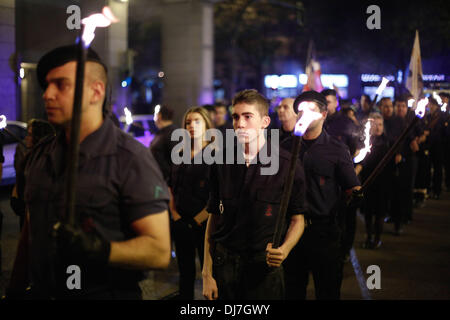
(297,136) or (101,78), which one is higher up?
(101,78)

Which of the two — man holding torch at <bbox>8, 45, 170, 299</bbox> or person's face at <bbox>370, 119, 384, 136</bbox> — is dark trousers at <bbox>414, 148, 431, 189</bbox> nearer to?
person's face at <bbox>370, 119, 384, 136</bbox>

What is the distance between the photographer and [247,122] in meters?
3.73

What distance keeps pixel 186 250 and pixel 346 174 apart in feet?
5.83

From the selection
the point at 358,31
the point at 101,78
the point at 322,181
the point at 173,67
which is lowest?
the point at 322,181

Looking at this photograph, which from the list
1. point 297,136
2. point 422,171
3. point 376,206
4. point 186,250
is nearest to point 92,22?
point 297,136

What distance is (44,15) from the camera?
66.1 feet

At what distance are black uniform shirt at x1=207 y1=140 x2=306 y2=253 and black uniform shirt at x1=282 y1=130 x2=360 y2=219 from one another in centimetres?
89

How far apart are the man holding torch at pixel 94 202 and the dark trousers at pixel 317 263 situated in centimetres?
232

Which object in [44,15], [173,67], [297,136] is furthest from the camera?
[173,67]

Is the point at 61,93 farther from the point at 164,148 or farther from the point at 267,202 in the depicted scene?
the point at 164,148

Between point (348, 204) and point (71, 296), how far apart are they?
3001 millimetres

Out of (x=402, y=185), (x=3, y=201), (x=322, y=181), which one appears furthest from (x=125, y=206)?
(x=3, y=201)

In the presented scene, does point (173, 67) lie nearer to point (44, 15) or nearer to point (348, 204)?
point (44, 15)

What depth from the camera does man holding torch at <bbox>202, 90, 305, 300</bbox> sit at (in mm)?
3459
